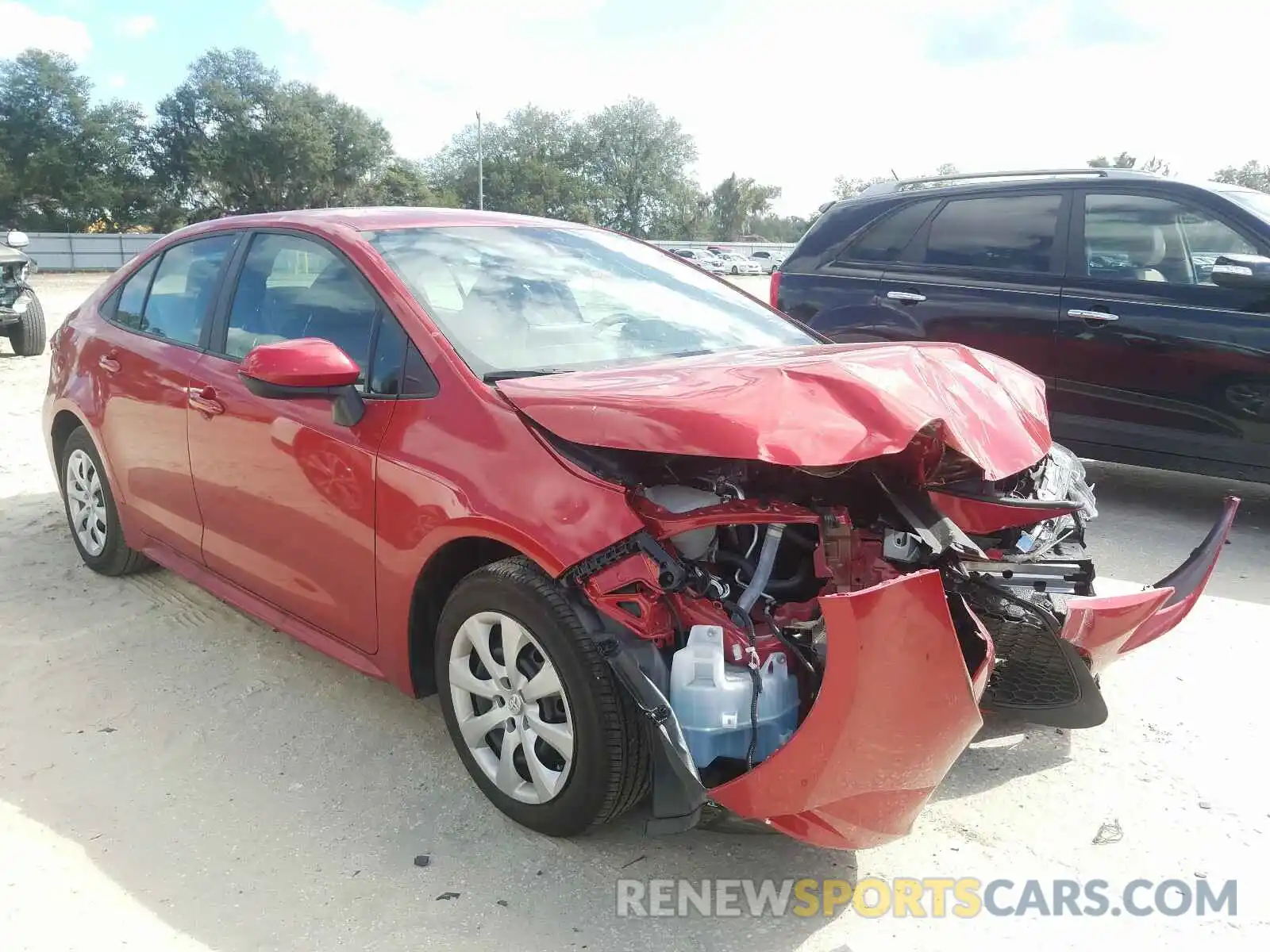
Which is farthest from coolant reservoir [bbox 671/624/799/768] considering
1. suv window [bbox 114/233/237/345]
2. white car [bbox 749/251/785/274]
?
white car [bbox 749/251/785/274]

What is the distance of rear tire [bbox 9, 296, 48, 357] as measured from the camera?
11.2m

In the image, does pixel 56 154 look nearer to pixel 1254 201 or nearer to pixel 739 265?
pixel 739 265

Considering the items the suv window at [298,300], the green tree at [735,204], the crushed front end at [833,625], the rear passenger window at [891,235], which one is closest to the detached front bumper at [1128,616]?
the crushed front end at [833,625]

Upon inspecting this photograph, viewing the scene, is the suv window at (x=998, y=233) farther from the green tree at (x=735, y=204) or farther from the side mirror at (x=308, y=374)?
the green tree at (x=735, y=204)

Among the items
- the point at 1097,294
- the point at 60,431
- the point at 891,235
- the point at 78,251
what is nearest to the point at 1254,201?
the point at 1097,294

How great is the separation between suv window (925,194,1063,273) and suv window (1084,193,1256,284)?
217 millimetres

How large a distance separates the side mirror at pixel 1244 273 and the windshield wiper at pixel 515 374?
12.4 ft

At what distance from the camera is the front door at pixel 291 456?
2885 mm

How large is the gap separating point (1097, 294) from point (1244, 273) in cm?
73

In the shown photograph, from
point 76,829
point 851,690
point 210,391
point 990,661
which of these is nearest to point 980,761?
point 990,661

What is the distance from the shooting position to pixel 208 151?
5356cm

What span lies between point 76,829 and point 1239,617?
426 centimetres

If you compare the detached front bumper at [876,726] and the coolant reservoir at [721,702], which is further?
the coolant reservoir at [721,702]

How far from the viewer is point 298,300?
3.27 meters
